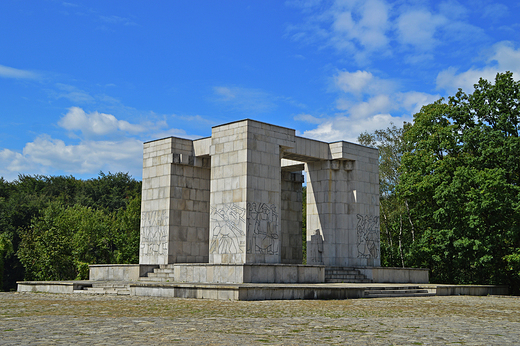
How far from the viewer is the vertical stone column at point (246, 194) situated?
902 inches

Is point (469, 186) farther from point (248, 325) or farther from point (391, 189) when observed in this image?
point (248, 325)

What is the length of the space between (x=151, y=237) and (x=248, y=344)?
801 inches

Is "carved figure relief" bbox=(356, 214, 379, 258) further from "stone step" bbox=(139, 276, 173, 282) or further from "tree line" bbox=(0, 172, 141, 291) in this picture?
"tree line" bbox=(0, 172, 141, 291)

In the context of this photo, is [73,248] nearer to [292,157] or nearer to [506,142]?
[292,157]

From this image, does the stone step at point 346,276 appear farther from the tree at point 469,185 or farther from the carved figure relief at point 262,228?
the tree at point 469,185

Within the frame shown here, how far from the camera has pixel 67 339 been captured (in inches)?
294

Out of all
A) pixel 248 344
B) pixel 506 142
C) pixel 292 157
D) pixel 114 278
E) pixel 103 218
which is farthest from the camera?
pixel 103 218

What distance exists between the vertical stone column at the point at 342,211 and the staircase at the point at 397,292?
6.20m

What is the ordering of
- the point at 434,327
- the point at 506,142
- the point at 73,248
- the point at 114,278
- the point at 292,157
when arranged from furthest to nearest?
the point at 73,248 → the point at 506,142 → the point at 292,157 → the point at 114,278 → the point at 434,327

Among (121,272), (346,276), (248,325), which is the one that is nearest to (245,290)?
(248,325)

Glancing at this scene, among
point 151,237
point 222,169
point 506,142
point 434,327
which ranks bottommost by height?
point 434,327

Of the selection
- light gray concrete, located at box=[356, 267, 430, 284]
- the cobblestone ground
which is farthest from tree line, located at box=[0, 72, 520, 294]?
the cobblestone ground

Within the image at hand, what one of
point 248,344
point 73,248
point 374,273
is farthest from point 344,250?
point 73,248

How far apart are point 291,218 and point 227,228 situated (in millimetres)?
8058
